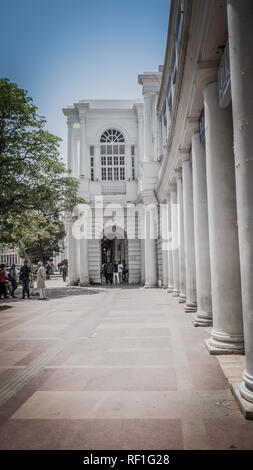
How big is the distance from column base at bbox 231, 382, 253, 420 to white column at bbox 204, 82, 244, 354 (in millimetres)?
1459

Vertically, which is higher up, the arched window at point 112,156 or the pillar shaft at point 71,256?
the arched window at point 112,156

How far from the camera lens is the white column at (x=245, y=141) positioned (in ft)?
11.0

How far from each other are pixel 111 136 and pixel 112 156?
5.11ft

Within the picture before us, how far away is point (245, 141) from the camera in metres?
3.39

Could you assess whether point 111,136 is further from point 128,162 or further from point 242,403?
point 242,403

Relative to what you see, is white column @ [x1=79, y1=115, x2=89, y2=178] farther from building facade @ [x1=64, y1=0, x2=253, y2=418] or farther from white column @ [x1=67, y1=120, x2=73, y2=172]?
building facade @ [x1=64, y1=0, x2=253, y2=418]

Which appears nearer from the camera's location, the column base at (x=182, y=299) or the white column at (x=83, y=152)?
the column base at (x=182, y=299)

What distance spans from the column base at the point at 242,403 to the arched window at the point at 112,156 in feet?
72.2

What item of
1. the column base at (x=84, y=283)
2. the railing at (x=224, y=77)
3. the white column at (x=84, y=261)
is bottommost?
the column base at (x=84, y=283)

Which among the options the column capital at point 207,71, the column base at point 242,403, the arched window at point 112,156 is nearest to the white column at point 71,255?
the arched window at point 112,156

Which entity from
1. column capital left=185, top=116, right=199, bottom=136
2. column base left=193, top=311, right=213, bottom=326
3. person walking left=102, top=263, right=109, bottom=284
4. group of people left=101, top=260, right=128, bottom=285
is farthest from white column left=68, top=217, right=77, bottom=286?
column base left=193, top=311, right=213, bottom=326

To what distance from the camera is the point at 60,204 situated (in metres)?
19.5

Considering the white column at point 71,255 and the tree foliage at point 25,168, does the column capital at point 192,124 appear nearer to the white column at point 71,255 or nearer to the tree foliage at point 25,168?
the tree foliage at point 25,168
